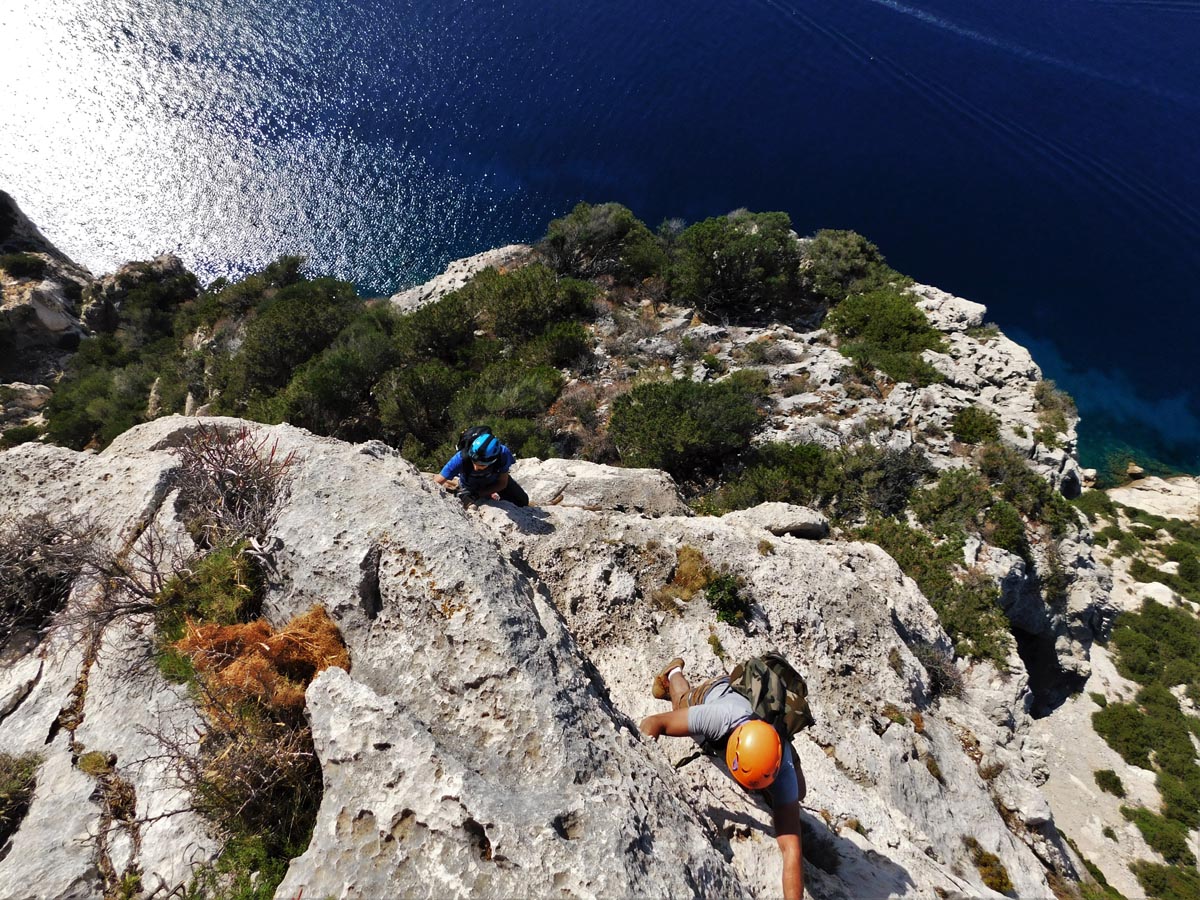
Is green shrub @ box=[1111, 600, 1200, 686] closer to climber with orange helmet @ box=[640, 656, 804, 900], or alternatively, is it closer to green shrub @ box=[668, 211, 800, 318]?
green shrub @ box=[668, 211, 800, 318]

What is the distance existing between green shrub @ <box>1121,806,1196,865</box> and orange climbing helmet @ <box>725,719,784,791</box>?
28.0 metres

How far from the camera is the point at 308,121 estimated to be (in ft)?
160

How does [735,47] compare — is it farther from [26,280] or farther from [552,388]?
[26,280]

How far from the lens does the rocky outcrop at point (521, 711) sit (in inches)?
163

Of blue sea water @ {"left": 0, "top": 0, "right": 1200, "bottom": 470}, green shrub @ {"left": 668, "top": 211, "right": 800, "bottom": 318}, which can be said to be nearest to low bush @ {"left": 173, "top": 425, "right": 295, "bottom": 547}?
green shrub @ {"left": 668, "top": 211, "right": 800, "bottom": 318}

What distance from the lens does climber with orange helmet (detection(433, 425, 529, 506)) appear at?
326 inches

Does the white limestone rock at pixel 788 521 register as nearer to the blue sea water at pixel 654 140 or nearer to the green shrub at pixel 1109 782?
the green shrub at pixel 1109 782

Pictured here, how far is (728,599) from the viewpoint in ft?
25.3

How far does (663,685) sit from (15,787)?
6296 millimetres

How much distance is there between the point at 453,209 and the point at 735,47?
44.5 metres

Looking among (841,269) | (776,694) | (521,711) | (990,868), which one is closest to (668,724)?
(776,694)

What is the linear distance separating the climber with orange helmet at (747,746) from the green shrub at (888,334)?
55.9 ft

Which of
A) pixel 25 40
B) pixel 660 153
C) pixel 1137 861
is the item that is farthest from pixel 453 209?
pixel 1137 861

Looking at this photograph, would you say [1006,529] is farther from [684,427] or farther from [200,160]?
[200,160]
